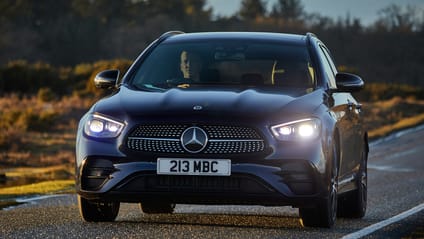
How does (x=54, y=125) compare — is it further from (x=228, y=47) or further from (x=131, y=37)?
(x=131, y=37)

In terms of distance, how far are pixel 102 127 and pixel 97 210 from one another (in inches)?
32.8

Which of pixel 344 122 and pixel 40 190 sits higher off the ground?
pixel 344 122

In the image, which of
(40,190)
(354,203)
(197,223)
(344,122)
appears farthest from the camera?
(40,190)

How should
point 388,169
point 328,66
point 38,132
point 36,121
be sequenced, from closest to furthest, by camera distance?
point 328,66 → point 388,169 → point 38,132 → point 36,121

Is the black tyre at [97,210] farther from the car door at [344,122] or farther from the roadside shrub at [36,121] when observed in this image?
the roadside shrub at [36,121]

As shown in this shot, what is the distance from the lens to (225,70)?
11109 mm

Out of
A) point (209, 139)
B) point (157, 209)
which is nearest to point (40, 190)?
point (157, 209)

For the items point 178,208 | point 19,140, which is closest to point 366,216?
point 178,208

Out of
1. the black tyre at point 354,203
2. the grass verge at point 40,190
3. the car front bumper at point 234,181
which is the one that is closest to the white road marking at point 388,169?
the grass verge at point 40,190

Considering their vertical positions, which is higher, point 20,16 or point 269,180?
point 269,180

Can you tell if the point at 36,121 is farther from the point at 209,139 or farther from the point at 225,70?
the point at 209,139

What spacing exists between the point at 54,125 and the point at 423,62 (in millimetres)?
100635

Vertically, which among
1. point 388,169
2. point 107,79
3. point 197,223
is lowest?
point 388,169

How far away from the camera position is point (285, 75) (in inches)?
420
